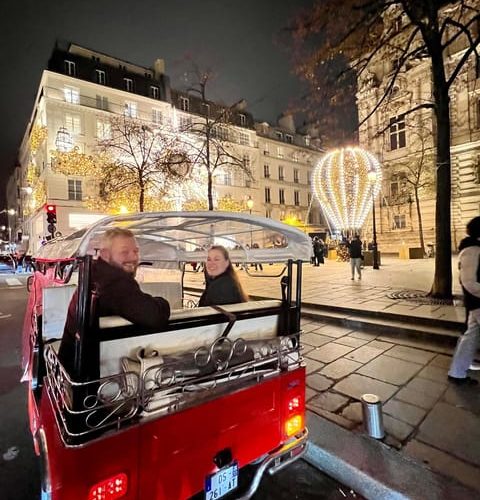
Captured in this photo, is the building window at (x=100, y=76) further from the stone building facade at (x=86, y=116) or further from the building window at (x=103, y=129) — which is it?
the building window at (x=103, y=129)

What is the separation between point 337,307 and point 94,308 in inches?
262

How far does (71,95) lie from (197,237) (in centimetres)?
3374

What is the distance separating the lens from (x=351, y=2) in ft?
24.7

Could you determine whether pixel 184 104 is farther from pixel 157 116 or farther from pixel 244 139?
pixel 244 139

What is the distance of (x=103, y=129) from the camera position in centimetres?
3044

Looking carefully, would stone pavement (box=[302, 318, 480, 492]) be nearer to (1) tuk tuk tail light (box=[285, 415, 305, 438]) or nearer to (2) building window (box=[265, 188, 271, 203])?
(1) tuk tuk tail light (box=[285, 415, 305, 438])

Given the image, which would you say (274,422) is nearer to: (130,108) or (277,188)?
(130,108)

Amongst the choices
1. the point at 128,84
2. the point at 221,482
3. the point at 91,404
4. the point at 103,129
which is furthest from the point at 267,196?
the point at 91,404

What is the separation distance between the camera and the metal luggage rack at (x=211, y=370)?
5.85 feet

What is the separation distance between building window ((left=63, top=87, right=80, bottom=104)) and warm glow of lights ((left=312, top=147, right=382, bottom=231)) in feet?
89.3

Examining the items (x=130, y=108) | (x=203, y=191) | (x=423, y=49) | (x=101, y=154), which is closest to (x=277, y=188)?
(x=203, y=191)

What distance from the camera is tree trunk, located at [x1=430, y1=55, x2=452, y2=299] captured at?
7574 millimetres

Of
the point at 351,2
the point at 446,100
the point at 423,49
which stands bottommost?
the point at 446,100

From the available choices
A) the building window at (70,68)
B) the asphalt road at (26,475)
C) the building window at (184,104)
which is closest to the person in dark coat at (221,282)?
the asphalt road at (26,475)
